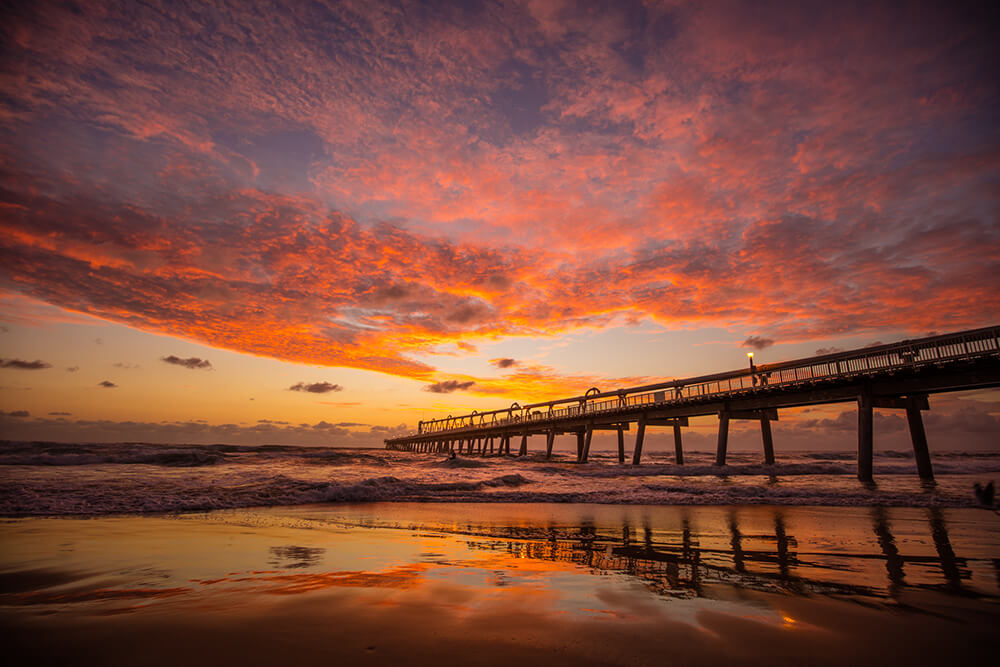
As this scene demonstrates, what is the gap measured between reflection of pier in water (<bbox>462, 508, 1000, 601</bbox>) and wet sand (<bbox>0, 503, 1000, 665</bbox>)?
36 millimetres

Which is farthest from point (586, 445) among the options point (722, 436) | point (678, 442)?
point (722, 436)

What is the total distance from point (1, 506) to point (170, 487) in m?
3.91

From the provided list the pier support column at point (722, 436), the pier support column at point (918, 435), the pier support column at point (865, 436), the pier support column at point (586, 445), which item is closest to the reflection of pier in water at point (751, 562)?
the pier support column at point (865, 436)

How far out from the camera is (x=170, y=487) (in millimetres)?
12930

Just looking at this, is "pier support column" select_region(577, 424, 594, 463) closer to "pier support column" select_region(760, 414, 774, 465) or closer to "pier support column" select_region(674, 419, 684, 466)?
"pier support column" select_region(674, 419, 684, 466)

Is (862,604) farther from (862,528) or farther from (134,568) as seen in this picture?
(134,568)

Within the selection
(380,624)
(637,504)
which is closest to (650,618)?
(380,624)

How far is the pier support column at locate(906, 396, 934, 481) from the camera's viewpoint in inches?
914

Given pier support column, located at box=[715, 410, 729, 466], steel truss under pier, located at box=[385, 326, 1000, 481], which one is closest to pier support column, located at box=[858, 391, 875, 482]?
steel truss under pier, located at box=[385, 326, 1000, 481]

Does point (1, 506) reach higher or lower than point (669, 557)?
lower

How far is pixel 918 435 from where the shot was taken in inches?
936

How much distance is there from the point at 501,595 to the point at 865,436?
28.1 m

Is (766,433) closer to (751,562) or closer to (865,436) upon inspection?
(865,436)

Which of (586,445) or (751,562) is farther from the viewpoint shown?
(586,445)
